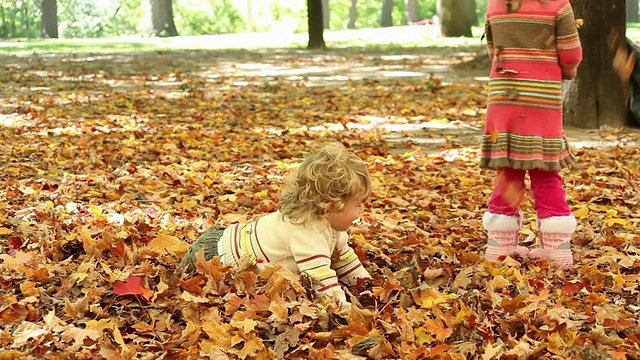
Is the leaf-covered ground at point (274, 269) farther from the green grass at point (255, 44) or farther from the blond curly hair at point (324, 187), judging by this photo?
the green grass at point (255, 44)

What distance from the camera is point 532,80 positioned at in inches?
180

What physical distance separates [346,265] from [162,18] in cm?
2913

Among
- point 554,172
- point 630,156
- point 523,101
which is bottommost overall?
point 630,156

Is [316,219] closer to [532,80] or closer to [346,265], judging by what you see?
[346,265]

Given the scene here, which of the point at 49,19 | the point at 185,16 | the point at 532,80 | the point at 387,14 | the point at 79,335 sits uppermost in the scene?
the point at 49,19

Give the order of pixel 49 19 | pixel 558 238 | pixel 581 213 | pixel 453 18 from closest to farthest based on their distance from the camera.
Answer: pixel 558 238 → pixel 581 213 → pixel 453 18 → pixel 49 19

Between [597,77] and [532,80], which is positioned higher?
[532,80]

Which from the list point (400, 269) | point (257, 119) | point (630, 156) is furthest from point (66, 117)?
point (400, 269)

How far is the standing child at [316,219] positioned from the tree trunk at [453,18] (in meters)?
20.6

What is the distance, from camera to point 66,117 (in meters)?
10.6

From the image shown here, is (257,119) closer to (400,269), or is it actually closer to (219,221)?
(219,221)

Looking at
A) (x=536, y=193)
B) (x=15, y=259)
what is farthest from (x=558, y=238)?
(x=15, y=259)

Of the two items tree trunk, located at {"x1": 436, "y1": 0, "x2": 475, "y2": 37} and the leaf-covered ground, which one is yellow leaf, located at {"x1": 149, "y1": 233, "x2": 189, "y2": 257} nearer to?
the leaf-covered ground

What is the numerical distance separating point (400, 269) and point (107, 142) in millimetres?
4996
